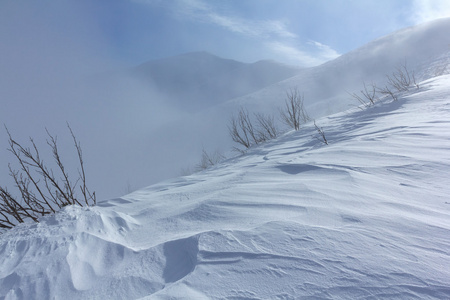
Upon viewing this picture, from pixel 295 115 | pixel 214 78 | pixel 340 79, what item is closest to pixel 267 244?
pixel 295 115

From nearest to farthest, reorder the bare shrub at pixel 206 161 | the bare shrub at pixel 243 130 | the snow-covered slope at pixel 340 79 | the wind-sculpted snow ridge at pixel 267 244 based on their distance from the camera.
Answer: the wind-sculpted snow ridge at pixel 267 244 → the bare shrub at pixel 243 130 → the bare shrub at pixel 206 161 → the snow-covered slope at pixel 340 79

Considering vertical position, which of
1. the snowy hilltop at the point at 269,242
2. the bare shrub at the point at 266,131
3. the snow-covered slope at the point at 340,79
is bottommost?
the snowy hilltop at the point at 269,242

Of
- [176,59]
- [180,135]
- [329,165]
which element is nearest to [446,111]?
[329,165]

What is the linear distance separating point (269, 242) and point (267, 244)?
0.02 m

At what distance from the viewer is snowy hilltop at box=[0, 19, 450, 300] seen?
0.85 metres

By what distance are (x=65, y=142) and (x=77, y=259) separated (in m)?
75.4

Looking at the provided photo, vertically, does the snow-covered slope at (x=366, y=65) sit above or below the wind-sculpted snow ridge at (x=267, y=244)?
above

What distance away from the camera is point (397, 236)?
1.03 metres

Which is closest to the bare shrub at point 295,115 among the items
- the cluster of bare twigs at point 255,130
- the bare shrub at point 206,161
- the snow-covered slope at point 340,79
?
the cluster of bare twigs at point 255,130

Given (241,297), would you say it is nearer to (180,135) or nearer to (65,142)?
(180,135)

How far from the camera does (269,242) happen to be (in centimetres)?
108

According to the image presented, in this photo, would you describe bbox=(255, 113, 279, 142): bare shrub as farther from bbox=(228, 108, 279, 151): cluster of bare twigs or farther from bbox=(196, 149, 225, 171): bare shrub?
bbox=(196, 149, 225, 171): bare shrub

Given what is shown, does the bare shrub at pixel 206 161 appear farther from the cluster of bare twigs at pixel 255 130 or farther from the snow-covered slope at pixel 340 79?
the snow-covered slope at pixel 340 79

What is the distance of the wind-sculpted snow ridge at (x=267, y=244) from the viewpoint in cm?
85
